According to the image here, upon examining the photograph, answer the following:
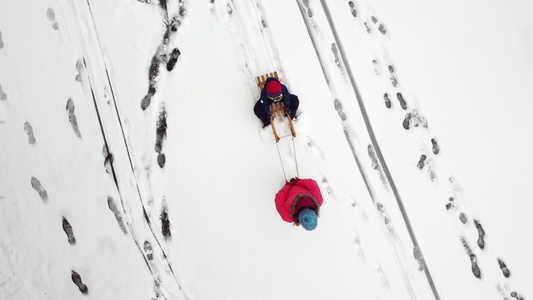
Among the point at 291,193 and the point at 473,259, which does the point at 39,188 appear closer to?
the point at 291,193

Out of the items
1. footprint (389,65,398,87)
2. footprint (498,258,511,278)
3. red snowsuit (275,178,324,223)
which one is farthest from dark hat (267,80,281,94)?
footprint (498,258,511,278)

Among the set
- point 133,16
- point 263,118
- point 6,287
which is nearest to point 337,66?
point 263,118

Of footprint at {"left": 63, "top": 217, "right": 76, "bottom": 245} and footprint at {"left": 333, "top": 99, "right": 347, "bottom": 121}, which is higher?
footprint at {"left": 333, "top": 99, "right": 347, "bottom": 121}

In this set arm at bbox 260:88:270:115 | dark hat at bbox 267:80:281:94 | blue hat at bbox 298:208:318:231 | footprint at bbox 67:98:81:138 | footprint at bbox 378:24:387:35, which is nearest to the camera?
blue hat at bbox 298:208:318:231

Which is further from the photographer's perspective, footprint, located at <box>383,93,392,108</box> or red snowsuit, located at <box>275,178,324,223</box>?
footprint, located at <box>383,93,392,108</box>

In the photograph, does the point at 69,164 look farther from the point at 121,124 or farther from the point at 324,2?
the point at 324,2

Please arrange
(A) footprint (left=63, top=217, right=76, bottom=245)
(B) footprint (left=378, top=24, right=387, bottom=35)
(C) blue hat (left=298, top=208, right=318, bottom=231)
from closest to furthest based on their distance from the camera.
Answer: (C) blue hat (left=298, top=208, right=318, bottom=231) → (A) footprint (left=63, top=217, right=76, bottom=245) → (B) footprint (left=378, top=24, right=387, bottom=35)

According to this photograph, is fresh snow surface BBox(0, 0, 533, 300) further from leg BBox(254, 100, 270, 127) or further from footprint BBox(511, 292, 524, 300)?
leg BBox(254, 100, 270, 127)

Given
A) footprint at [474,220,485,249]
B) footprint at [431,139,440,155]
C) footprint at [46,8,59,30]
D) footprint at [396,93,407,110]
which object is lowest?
footprint at [474,220,485,249]
